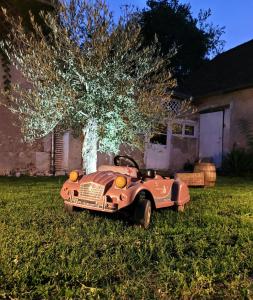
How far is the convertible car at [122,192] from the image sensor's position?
494 centimetres

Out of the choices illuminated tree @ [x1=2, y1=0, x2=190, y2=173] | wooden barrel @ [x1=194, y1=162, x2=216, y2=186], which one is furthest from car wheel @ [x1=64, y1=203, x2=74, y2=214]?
wooden barrel @ [x1=194, y1=162, x2=216, y2=186]

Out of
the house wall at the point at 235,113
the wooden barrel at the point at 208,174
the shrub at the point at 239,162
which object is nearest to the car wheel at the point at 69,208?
the wooden barrel at the point at 208,174

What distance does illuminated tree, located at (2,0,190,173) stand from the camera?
28.3 ft

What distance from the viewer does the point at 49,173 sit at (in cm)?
1227

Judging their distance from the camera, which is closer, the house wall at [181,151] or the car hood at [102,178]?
the car hood at [102,178]

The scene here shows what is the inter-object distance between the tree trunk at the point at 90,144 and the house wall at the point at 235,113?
7650 mm

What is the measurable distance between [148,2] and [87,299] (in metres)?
23.9

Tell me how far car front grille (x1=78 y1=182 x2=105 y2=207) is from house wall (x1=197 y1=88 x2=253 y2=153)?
1072 cm

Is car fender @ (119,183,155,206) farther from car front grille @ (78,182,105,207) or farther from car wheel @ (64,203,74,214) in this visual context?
car wheel @ (64,203,74,214)

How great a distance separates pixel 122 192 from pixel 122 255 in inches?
51.6

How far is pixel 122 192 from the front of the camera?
4.92 meters

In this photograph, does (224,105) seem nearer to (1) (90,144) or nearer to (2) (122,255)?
(1) (90,144)

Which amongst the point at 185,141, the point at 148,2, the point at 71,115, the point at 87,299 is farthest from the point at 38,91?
the point at 148,2

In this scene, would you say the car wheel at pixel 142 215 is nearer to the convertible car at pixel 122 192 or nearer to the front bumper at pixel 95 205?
the convertible car at pixel 122 192
